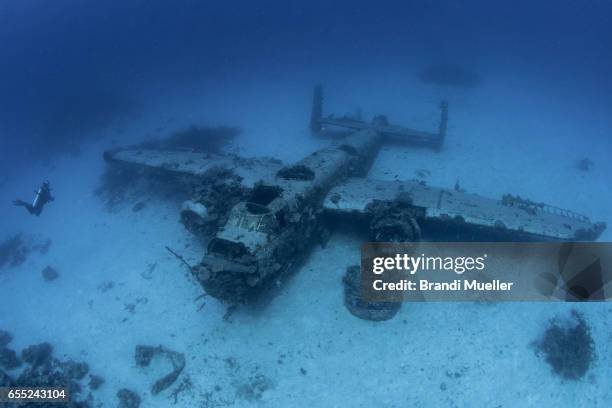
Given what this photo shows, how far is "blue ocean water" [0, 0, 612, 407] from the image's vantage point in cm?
1123

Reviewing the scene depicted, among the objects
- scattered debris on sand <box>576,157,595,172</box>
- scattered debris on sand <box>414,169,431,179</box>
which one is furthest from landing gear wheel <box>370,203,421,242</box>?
scattered debris on sand <box>576,157,595,172</box>

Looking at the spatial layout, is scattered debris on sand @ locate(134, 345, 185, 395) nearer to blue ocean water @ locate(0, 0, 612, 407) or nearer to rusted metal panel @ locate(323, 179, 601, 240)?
blue ocean water @ locate(0, 0, 612, 407)

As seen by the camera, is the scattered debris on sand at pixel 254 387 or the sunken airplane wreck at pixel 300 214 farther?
the sunken airplane wreck at pixel 300 214

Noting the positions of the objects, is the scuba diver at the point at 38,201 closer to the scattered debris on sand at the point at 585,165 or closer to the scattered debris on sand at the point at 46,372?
the scattered debris on sand at the point at 46,372

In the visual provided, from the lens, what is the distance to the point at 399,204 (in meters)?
14.0

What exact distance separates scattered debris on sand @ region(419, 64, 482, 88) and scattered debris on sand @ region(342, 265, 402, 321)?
2783cm

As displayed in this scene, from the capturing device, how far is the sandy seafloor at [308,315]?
1095cm

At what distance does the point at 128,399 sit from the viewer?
37.2ft

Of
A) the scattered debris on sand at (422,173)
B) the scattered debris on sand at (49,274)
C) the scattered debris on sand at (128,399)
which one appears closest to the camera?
the scattered debris on sand at (128,399)

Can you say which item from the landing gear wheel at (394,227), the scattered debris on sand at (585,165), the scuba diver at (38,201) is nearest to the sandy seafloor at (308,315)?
the scattered debris on sand at (585,165)

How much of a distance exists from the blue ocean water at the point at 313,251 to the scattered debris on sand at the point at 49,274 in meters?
0.28

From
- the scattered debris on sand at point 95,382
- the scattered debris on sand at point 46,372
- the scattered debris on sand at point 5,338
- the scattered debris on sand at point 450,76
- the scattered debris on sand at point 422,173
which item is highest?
the scattered debris on sand at point 450,76

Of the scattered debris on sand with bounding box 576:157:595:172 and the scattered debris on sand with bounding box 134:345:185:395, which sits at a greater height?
the scattered debris on sand with bounding box 576:157:595:172

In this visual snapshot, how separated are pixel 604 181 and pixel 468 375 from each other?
16124 mm
